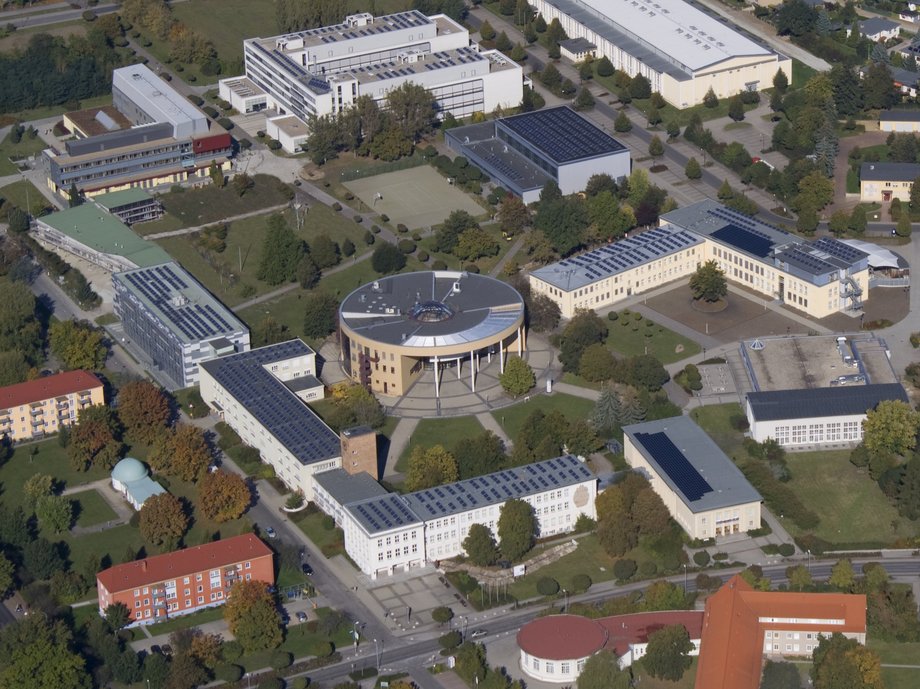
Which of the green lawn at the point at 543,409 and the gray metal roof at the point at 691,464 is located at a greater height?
the gray metal roof at the point at 691,464

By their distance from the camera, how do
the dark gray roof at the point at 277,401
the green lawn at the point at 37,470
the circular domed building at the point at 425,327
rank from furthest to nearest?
the circular domed building at the point at 425,327 < the green lawn at the point at 37,470 < the dark gray roof at the point at 277,401

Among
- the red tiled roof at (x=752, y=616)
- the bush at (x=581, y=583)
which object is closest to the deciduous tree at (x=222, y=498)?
the bush at (x=581, y=583)

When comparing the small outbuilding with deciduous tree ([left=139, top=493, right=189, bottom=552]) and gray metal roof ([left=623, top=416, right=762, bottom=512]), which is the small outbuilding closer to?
deciduous tree ([left=139, top=493, right=189, bottom=552])

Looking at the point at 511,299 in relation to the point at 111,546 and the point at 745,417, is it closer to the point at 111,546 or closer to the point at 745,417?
the point at 745,417

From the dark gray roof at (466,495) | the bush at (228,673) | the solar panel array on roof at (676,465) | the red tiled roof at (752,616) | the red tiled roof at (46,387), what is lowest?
the red tiled roof at (46,387)

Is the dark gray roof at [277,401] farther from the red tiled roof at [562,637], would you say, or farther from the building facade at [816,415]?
the building facade at [816,415]

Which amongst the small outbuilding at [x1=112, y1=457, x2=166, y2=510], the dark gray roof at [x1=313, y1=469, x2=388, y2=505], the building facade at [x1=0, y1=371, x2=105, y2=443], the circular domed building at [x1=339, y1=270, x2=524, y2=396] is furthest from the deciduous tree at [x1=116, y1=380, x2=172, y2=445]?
the circular domed building at [x1=339, y1=270, x2=524, y2=396]

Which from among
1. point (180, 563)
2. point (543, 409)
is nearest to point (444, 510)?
point (180, 563)
